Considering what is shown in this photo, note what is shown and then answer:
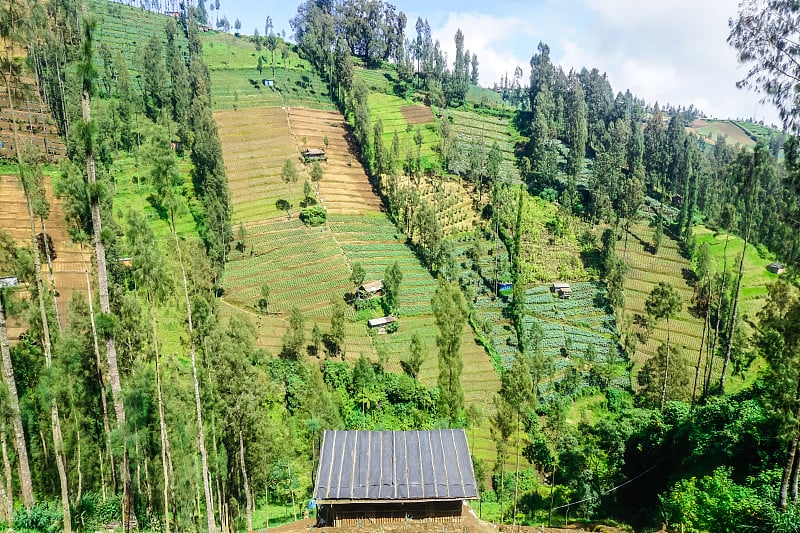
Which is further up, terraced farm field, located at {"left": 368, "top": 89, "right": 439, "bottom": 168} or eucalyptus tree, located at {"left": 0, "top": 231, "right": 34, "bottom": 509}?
terraced farm field, located at {"left": 368, "top": 89, "right": 439, "bottom": 168}

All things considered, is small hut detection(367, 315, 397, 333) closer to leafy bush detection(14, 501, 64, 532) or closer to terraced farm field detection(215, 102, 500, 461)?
terraced farm field detection(215, 102, 500, 461)

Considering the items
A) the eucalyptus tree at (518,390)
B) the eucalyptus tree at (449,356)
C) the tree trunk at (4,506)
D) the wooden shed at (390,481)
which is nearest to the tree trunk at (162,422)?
the tree trunk at (4,506)

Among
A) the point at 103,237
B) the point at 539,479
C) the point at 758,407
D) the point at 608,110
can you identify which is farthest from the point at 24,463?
the point at 608,110

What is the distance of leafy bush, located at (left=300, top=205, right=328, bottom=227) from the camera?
67.9 metres

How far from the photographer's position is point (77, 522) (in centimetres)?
1775

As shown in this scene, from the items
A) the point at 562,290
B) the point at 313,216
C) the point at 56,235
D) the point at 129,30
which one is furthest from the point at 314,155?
the point at 129,30

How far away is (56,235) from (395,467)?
4699 centimetres

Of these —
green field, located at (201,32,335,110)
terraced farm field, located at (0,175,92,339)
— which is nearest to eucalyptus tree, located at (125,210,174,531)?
terraced farm field, located at (0,175,92,339)

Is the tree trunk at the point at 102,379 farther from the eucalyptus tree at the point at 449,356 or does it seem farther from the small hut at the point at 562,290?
the small hut at the point at 562,290

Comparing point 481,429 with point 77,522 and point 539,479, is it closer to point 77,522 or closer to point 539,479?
point 539,479

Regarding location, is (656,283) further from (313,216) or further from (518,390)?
(518,390)

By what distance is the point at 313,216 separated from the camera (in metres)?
68.2

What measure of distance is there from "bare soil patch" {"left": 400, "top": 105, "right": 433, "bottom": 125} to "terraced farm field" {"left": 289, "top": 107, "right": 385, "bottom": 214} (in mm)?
14179

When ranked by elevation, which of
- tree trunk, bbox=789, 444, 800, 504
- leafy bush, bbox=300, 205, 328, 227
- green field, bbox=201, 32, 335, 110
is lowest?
tree trunk, bbox=789, 444, 800, 504
